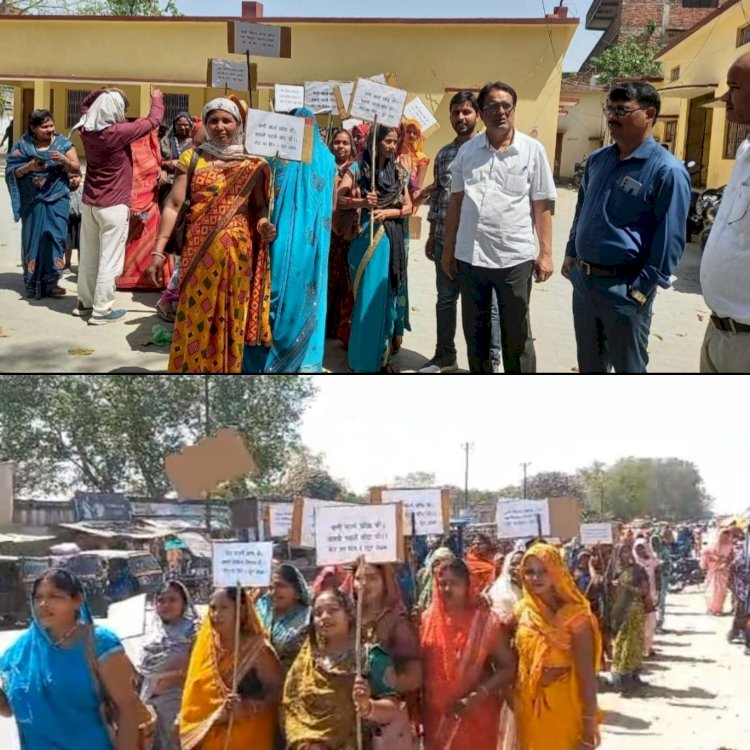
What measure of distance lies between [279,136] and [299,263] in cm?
62

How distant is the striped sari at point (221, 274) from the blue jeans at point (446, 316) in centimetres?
117

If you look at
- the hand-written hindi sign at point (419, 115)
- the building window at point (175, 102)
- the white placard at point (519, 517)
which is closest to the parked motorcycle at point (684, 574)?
the white placard at point (519, 517)

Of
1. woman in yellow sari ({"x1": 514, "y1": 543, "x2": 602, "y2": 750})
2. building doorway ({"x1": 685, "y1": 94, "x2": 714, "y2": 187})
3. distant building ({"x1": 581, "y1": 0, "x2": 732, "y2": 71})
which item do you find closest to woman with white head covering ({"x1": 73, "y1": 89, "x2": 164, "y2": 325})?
woman in yellow sari ({"x1": 514, "y1": 543, "x2": 602, "y2": 750})

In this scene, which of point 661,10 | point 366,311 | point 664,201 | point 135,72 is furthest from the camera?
point 661,10

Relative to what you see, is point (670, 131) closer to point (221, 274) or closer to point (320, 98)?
point (320, 98)

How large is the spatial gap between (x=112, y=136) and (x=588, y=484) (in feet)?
14.9

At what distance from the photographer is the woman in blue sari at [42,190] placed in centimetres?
644

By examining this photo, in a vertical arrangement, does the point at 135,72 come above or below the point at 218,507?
above

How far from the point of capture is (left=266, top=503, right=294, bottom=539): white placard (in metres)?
2.26

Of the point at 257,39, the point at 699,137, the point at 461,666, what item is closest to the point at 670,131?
the point at 699,137

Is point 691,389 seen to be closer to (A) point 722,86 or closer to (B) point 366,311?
(B) point 366,311

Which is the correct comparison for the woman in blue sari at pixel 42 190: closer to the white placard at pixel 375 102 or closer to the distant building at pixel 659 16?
the white placard at pixel 375 102

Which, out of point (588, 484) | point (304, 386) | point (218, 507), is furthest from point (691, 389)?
point (218, 507)

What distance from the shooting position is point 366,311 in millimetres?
5039
